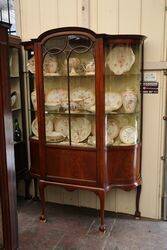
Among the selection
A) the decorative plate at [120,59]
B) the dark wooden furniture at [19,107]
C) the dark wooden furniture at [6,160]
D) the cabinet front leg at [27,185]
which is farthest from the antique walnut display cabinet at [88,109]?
the dark wooden furniture at [6,160]

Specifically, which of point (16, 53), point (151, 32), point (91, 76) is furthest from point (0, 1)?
point (151, 32)

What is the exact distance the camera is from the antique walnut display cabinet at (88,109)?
8.71ft

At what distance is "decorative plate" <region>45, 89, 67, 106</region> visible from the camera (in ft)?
9.52

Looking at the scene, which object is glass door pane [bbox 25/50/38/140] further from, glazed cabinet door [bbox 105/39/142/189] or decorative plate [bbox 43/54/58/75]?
glazed cabinet door [bbox 105/39/142/189]

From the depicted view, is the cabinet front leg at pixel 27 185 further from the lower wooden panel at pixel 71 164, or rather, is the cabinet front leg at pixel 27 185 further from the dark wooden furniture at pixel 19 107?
the lower wooden panel at pixel 71 164

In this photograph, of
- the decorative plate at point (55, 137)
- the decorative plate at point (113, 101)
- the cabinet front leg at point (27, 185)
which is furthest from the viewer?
the cabinet front leg at point (27, 185)

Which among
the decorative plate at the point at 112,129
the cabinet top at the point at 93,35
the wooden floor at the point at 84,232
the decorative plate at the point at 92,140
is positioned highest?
the cabinet top at the point at 93,35

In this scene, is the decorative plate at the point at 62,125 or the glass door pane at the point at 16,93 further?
the glass door pane at the point at 16,93

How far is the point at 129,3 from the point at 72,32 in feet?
2.08

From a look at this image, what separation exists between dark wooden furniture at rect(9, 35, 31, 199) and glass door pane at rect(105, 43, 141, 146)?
1073mm

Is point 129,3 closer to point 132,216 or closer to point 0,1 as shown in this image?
point 0,1

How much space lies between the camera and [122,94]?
110 inches

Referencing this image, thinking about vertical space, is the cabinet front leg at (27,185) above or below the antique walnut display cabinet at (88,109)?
below

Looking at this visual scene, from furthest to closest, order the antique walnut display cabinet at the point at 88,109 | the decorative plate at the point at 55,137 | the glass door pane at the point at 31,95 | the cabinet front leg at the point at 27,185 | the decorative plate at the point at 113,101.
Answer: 1. the cabinet front leg at the point at 27,185
2. the glass door pane at the point at 31,95
3. the decorative plate at the point at 55,137
4. the decorative plate at the point at 113,101
5. the antique walnut display cabinet at the point at 88,109
